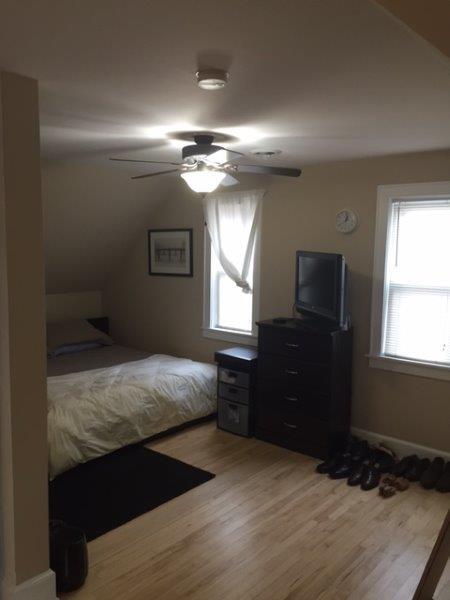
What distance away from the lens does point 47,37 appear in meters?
1.66

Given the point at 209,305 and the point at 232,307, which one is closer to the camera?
the point at 232,307

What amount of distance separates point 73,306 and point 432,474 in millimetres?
4356

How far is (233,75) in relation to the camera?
6.53ft

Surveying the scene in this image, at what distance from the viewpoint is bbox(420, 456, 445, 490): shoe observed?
135 inches

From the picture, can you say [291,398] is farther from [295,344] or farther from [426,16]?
[426,16]

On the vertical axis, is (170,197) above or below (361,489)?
above

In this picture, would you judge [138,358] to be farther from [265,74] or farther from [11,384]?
[265,74]

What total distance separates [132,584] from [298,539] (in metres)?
0.95

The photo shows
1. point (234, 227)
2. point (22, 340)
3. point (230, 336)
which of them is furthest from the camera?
point (230, 336)

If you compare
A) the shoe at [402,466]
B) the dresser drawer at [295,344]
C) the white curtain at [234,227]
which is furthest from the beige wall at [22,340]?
the white curtain at [234,227]

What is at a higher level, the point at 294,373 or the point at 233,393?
the point at 294,373

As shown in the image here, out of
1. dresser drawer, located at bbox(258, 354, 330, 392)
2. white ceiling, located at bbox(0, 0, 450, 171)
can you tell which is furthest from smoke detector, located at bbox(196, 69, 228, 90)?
dresser drawer, located at bbox(258, 354, 330, 392)

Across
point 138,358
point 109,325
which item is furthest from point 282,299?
point 109,325

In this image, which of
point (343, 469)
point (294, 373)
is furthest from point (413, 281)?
point (343, 469)
